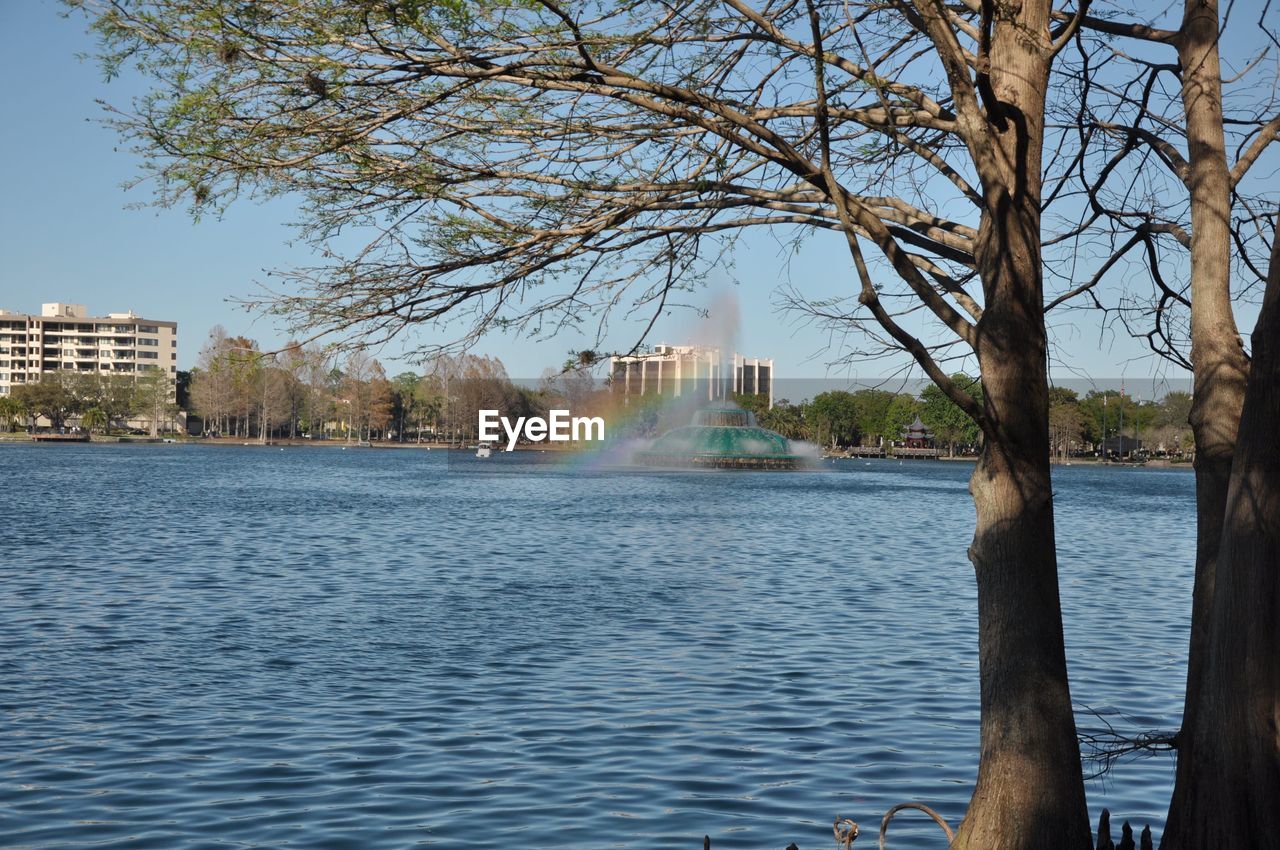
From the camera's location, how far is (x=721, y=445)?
422 feet

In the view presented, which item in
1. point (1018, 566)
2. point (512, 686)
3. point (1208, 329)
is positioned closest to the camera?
point (1018, 566)

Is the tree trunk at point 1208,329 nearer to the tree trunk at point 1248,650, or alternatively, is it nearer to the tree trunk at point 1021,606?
the tree trunk at point 1248,650

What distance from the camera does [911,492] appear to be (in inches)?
3617

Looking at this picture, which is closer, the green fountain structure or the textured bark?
the textured bark

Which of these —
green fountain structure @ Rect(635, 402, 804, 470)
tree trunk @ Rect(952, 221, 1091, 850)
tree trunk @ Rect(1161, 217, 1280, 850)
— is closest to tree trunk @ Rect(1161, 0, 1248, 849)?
tree trunk @ Rect(1161, 217, 1280, 850)

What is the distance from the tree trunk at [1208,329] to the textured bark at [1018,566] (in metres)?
0.66

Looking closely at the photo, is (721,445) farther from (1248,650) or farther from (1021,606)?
(1248,650)

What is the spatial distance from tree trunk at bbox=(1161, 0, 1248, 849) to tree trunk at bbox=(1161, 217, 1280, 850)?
0.27 meters

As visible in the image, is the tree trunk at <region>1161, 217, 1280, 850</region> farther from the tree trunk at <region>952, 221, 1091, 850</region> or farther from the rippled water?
the rippled water

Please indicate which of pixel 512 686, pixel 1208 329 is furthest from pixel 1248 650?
pixel 512 686

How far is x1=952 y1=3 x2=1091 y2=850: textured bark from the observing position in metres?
6.93

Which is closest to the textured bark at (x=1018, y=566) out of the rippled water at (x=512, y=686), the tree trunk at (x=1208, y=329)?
the tree trunk at (x=1208, y=329)

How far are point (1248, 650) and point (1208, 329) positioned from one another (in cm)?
187

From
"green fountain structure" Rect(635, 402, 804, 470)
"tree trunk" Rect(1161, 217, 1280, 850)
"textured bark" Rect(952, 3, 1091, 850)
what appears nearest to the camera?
"tree trunk" Rect(1161, 217, 1280, 850)
